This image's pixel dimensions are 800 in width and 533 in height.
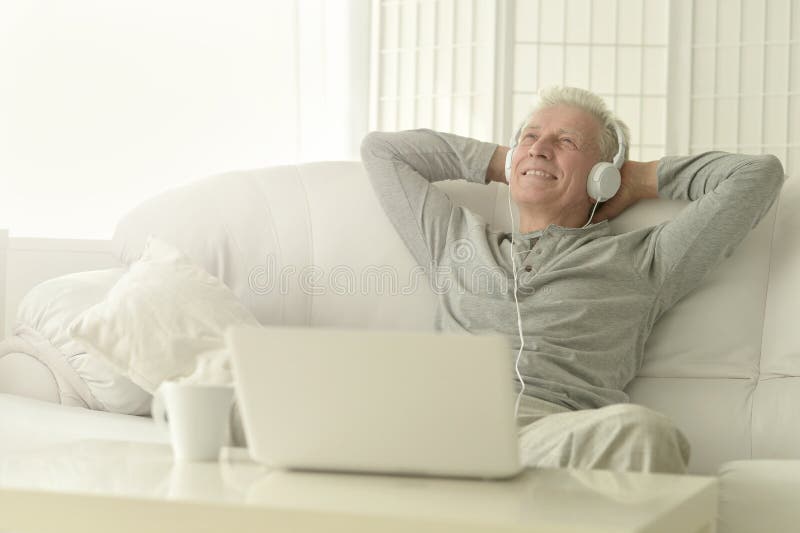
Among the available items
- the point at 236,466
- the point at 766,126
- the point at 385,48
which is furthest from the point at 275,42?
the point at 236,466

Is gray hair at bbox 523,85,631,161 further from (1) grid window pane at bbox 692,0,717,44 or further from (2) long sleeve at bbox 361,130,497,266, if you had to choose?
(1) grid window pane at bbox 692,0,717,44

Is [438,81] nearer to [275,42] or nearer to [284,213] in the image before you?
[275,42]

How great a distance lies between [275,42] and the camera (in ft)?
14.5

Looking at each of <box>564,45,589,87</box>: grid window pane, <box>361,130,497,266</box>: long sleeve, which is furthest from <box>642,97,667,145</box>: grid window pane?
<box>361,130,497,266</box>: long sleeve

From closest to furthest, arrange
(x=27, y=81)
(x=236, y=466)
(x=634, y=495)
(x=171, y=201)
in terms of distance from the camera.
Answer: (x=634, y=495), (x=236, y=466), (x=171, y=201), (x=27, y=81)

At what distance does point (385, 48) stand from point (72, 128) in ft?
4.29

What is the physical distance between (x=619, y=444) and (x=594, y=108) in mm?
1157

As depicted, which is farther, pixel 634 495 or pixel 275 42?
pixel 275 42

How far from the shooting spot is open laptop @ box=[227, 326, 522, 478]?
46.3 inches

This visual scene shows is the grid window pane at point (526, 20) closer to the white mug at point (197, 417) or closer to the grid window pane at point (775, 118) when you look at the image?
the grid window pane at point (775, 118)

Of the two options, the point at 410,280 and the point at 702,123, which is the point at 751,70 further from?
the point at 410,280

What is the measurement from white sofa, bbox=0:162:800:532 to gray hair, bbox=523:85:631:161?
17cm

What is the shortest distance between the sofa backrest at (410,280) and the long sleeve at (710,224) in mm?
83

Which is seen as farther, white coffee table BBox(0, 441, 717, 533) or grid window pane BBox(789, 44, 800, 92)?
grid window pane BBox(789, 44, 800, 92)
